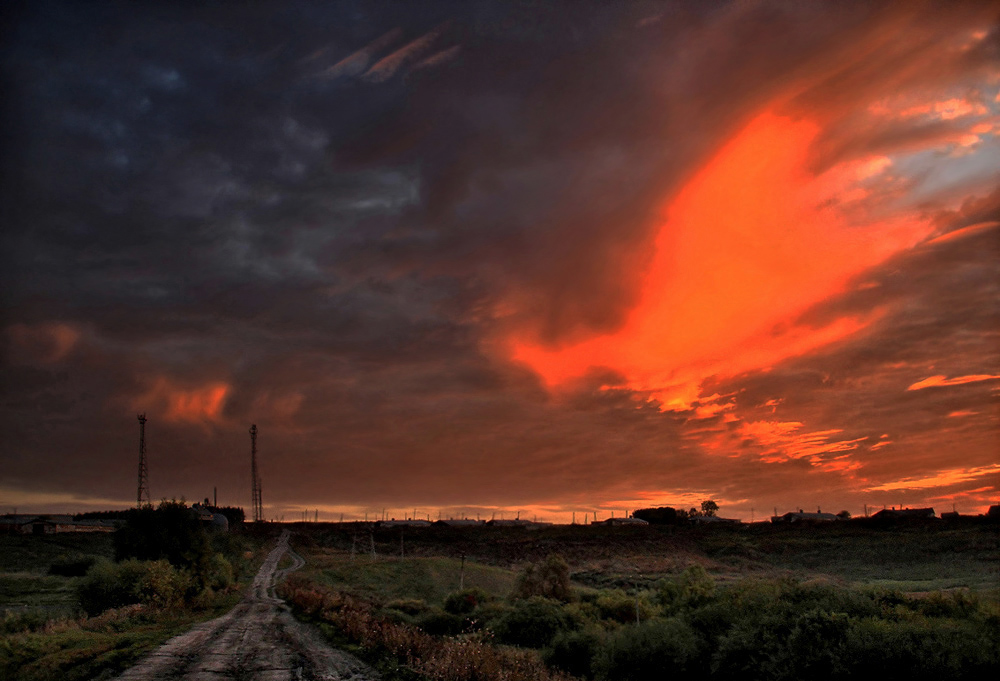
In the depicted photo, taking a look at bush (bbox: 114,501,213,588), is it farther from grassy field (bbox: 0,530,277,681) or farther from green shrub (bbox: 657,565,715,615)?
green shrub (bbox: 657,565,715,615)

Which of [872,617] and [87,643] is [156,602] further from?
[872,617]

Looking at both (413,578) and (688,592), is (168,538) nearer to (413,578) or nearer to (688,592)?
(413,578)

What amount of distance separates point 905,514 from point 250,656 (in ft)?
542

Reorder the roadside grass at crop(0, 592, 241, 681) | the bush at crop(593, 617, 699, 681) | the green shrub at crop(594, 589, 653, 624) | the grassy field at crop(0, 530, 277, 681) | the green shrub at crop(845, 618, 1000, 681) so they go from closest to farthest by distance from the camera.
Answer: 1. the green shrub at crop(845, 618, 1000, 681)
2. the roadside grass at crop(0, 592, 241, 681)
3. the grassy field at crop(0, 530, 277, 681)
4. the bush at crop(593, 617, 699, 681)
5. the green shrub at crop(594, 589, 653, 624)

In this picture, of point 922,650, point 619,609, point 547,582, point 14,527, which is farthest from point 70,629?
point 14,527

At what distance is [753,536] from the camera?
135 m

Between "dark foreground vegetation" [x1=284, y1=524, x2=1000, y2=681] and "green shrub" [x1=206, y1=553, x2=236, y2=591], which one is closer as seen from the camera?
"dark foreground vegetation" [x1=284, y1=524, x2=1000, y2=681]

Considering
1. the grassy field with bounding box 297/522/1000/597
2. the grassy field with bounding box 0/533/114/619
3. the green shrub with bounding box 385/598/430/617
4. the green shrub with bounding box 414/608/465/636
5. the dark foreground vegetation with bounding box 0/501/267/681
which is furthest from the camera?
the grassy field with bounding box 297/522/1000/597

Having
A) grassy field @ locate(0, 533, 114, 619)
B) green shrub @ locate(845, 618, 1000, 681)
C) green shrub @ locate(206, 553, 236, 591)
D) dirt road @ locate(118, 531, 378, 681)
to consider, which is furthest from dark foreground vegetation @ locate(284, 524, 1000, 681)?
grassy field @ locate(0, 533, 114, 619)

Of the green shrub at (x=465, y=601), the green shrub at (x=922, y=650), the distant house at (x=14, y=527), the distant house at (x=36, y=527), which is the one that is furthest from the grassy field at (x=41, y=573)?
the green shrub at (x=922, y=650)

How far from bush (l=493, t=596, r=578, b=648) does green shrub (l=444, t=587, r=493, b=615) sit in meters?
9.35

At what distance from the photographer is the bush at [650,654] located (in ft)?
69.5

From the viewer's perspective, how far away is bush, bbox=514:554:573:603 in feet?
163

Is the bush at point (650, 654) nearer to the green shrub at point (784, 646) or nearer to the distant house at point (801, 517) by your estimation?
the green shrub at point (784, 646)
